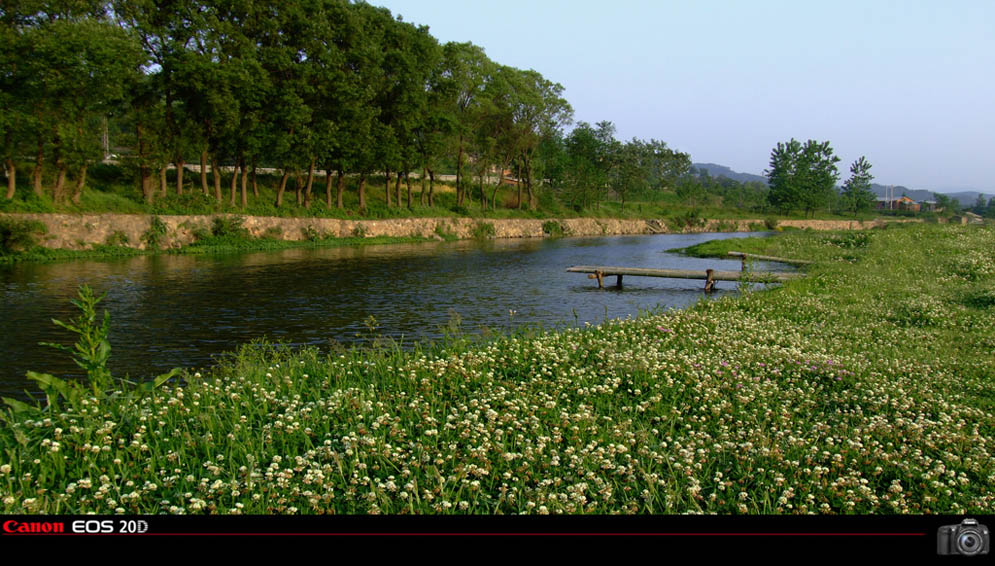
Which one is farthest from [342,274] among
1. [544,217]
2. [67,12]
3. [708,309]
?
[544,217]

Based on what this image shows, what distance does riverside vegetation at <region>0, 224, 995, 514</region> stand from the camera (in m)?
5.24

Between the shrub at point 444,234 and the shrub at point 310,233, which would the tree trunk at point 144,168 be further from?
the shrub at point 444,234

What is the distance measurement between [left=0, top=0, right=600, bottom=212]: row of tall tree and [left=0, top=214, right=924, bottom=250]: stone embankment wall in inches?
115

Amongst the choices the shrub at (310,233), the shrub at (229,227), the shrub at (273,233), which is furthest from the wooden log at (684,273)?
the shrub at (310,233)

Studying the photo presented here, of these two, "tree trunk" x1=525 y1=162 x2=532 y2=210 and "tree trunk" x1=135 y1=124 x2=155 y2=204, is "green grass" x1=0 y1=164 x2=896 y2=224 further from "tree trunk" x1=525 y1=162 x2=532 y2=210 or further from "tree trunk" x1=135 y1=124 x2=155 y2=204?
"tree trunk" x1=525 y1=162 x2=532 y2=210

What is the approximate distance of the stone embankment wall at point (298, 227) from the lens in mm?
37281

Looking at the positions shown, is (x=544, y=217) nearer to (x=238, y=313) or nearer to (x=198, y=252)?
(x=198, y=252)

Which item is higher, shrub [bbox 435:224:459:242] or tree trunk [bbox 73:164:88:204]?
tree trunk [bbox 73:164:88:204]

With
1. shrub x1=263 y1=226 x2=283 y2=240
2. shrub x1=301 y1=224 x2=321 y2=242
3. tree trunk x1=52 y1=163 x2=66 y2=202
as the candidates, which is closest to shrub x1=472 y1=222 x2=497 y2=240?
shrub x1=301 y1=224 x2=321 y2=242

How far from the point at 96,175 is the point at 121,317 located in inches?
1413

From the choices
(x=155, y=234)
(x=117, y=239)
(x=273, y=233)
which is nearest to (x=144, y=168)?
(x=155, y=234)

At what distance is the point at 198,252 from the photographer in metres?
40.9

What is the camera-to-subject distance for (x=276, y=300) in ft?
73.6
